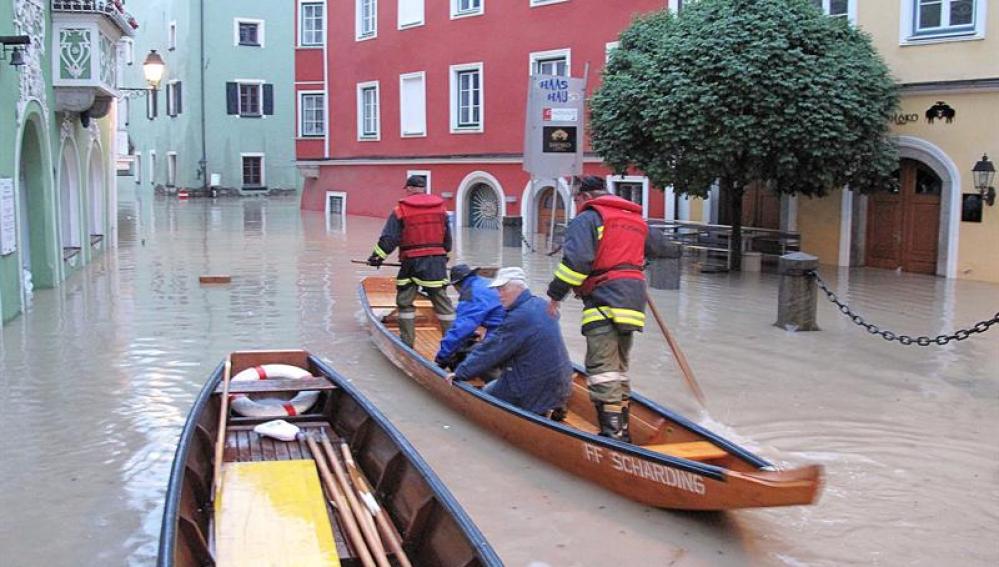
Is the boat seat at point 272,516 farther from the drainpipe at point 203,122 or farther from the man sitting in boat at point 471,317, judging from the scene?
the drainpipe at point 203,122

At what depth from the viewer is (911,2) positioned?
1934 cm

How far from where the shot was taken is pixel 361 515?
19.1 feet

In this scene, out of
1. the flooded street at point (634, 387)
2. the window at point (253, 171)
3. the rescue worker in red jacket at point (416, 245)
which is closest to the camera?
the flooded street at point (634, 387)

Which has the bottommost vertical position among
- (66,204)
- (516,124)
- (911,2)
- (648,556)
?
(648,556)

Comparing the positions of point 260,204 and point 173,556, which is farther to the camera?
point 260,204

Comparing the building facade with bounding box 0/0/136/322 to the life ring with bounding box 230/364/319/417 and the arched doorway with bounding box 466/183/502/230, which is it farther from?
the arched doorway with bounding box 466/183/502/230

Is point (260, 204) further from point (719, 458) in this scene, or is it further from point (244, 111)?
point (719, 458)

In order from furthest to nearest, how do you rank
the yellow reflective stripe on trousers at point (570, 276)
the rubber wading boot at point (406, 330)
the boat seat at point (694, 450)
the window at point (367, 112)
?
the window at point (367, 112)
the rubber wading boot at point (406, 330)
the yellow reflective stripe on trousers at point (570, 276)
the boat seat at point (694, 450)

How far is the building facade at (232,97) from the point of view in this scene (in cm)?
4875

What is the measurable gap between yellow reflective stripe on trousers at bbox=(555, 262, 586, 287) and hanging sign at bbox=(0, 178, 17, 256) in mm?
8398

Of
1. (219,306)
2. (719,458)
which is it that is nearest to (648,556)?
(719,458)

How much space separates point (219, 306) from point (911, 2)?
12972mm

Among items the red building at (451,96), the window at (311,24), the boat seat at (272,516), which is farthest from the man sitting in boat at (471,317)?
the window at (311,24)

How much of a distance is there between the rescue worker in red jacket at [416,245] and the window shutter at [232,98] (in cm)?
4001
